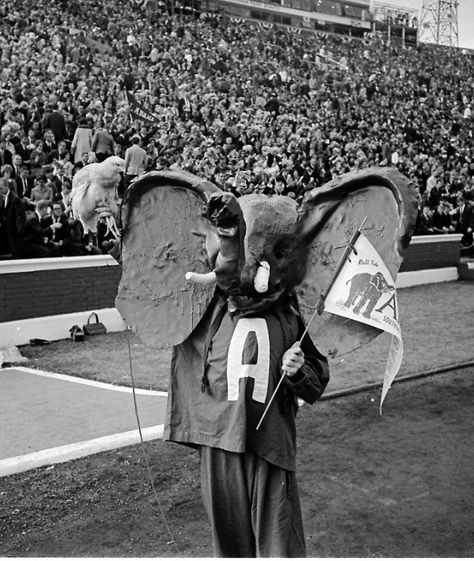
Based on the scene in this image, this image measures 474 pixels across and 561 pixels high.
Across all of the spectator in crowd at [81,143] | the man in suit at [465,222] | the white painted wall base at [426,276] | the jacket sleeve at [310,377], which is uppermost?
the spectator in crowd at [81,143]

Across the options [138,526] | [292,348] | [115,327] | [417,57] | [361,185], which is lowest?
[115,327]

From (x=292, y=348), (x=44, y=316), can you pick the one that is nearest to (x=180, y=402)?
(x=292, y=348)

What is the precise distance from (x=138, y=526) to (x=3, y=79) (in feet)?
50.6

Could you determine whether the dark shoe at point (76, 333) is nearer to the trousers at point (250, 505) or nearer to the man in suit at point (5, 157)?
the man in suit at point (5, 157)

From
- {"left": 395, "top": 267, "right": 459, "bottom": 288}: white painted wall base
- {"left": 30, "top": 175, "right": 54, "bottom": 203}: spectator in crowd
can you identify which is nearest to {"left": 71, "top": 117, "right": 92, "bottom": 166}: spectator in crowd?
{"left": 30, "top": 175, "right": 54, "bottom": 203}: spectator in crowd

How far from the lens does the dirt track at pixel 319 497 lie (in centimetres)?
494

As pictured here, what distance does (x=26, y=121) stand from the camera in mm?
16484

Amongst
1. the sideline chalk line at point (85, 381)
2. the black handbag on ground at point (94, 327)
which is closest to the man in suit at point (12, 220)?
the black handbag on ground at point (94, 327)

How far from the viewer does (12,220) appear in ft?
36.8

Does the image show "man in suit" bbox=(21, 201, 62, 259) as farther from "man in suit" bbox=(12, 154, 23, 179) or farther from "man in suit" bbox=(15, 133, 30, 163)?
"man in suit" bbox=(15, 133, 30, 163)

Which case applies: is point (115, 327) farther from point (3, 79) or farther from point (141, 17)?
point (141, 17)

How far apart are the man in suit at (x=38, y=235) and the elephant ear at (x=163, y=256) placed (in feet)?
26.3

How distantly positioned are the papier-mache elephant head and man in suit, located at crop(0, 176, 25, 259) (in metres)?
7.92

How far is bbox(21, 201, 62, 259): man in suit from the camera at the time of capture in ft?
37.6
